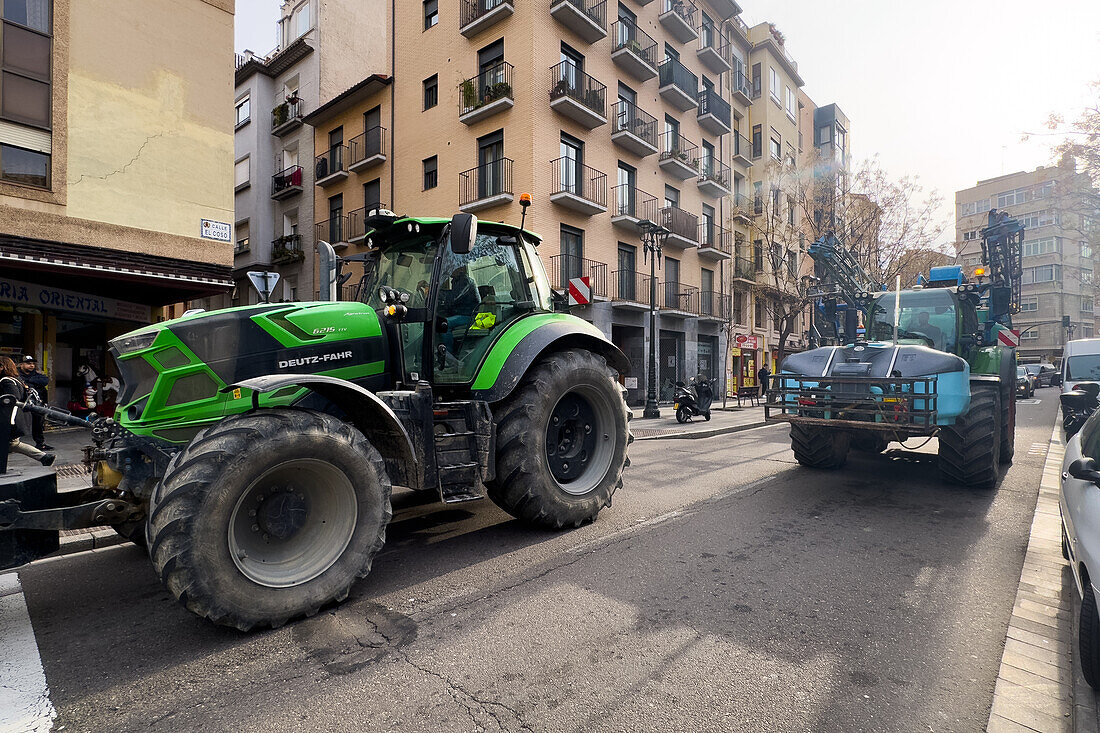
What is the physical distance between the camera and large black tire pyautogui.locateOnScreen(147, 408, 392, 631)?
2834 millimetres

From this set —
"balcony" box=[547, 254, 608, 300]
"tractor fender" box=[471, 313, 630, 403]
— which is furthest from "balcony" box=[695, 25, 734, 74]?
"tractor fender" box=[471, 313, 630, 403]

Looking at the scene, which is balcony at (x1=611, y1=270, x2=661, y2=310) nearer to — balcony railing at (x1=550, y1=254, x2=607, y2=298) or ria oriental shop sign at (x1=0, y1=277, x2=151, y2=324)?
balcony railing at (x1=550, y1=254, x2=607, y2=298)

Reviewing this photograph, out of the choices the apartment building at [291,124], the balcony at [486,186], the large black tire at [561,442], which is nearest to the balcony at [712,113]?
the balcony at [486,186]

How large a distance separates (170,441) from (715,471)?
21.9 feet

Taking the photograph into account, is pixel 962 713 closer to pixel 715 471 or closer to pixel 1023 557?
pixel 1023 557

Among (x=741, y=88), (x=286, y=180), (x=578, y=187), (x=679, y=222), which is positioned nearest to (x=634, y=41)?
(x=578, y=187)

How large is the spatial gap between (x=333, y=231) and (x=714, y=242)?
18.6 metres

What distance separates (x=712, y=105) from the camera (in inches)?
1091

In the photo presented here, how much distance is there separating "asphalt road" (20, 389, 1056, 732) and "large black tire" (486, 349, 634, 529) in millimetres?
297

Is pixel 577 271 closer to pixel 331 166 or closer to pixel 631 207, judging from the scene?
pixel 631 207

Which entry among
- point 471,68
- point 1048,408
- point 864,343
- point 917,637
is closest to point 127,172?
point 471,68

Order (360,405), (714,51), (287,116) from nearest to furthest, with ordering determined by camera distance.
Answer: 1. (360,405)
2. (287,116)
3. (714,51)

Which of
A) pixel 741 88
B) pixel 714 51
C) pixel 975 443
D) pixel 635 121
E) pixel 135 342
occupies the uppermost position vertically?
pixel 741 88

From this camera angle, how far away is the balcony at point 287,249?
26250 millimetres
